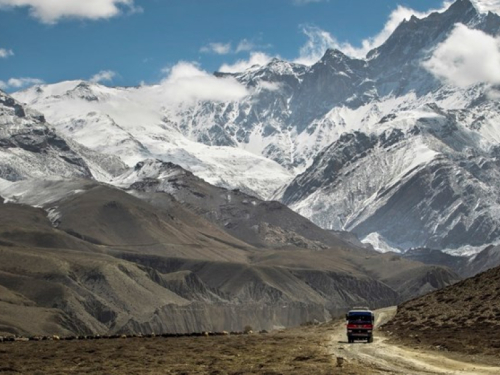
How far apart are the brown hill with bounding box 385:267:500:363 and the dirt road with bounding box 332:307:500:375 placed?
2.82 m

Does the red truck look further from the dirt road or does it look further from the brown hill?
the brown hill

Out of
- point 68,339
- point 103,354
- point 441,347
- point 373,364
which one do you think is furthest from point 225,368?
point 68,339

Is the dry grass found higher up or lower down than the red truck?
lower down

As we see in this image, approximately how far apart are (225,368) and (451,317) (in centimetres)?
3035

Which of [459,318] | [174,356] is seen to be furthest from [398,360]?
[459,318]

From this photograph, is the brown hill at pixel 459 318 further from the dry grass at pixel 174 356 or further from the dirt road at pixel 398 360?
the dry grass at pixel 174 356

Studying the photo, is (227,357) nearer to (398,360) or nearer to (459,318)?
(398,360)

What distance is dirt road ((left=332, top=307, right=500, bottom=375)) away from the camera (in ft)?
193

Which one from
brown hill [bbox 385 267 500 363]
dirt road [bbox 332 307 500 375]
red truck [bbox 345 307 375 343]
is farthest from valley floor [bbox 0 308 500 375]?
brown hill [bbox 385 267 500 363]

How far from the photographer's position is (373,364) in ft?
206

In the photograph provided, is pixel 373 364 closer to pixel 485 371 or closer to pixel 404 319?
pixel 485 371

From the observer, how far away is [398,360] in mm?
64938

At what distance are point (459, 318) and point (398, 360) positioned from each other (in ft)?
63.9

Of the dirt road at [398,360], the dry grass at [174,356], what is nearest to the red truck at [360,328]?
the dirt road at [398,360]
